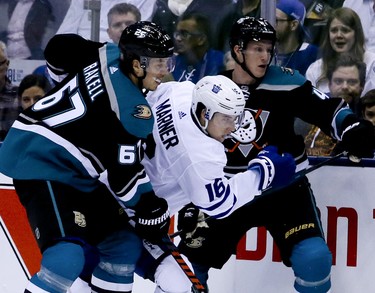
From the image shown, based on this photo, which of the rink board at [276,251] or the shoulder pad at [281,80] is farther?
the rink board at [276,251]

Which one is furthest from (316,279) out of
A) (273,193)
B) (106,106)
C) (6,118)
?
(6,118)

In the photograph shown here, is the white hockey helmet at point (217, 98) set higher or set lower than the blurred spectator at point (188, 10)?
higher

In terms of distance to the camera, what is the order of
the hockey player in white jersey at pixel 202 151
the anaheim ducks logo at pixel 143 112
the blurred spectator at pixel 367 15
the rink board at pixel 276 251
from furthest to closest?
the rink board at pixel 276 251 < the blurred spectator at pixel 367 15 < the hockey player in white jersey at pixel 202 151 < the anaheim ducks logo at pixel 143 112

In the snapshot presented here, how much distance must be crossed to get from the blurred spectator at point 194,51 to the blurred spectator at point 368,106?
583 millimetres

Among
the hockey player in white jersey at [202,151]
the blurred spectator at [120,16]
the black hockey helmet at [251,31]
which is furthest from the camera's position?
the blurred spectator at [120,16]

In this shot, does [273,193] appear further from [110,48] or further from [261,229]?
[110,48]

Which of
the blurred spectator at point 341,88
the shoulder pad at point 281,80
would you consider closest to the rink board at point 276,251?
the blurred spectator at point 341,88

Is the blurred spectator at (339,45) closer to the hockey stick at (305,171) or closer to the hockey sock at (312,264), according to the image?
the hockey stick at (305,171)

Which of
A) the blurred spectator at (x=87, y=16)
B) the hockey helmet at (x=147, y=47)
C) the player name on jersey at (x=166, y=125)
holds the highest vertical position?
the hockey helmet at (x=147, y=47)

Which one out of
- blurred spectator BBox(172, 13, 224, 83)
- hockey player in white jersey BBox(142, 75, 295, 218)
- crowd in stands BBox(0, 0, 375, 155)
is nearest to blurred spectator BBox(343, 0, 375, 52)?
crowd in stands BBox(0, 0, 375, 155)

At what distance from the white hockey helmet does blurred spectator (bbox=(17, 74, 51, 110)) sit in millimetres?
1027

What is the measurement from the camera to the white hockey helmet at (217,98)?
3662mm

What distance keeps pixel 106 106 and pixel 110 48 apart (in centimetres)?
35

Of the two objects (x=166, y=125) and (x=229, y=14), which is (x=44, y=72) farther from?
(x=166, y=125)
